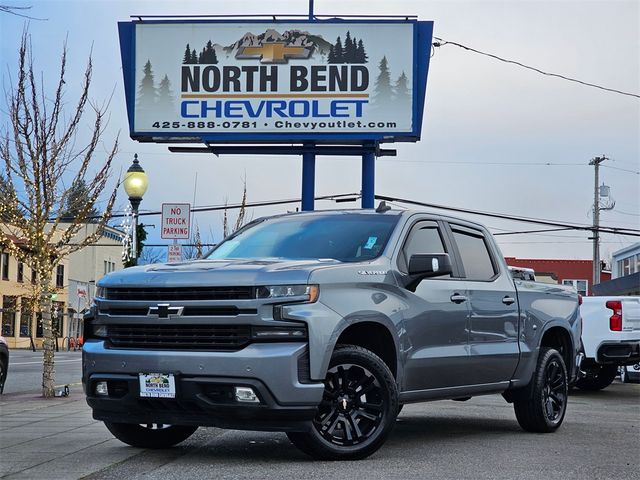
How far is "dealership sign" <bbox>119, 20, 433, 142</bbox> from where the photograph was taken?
26172mm

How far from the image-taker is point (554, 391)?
11.0 m

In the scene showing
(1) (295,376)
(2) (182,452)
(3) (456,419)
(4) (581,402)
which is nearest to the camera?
(1) (295,376)

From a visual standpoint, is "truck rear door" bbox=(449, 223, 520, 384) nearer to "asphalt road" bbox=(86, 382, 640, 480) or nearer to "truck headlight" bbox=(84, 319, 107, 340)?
"asphalt road" bbox=(86, 382, 640, 480)

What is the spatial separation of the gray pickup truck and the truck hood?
0.01 meters

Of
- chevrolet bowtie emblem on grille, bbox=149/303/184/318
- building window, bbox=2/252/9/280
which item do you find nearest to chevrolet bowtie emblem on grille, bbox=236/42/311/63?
chevrolet bowtie emblem on grille, bbox=149/303/184/318

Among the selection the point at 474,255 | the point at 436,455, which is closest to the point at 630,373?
the point at 474,255

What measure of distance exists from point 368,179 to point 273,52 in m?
3.93

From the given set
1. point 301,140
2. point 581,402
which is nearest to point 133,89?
point 301,140

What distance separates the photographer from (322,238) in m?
9.19

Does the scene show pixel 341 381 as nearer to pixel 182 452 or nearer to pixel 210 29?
pixel 182 452

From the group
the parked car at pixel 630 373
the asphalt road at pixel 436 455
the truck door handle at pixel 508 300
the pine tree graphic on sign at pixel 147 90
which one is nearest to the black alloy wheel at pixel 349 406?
the asphalt road at pixel 436 455

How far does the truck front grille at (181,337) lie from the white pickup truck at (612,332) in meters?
10.8

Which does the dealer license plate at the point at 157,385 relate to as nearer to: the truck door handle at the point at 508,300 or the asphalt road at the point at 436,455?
the asphalt road at the point at 436,455

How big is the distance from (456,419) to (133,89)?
56.4ft
